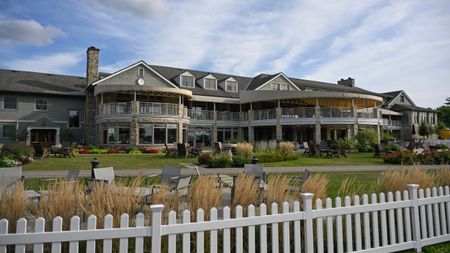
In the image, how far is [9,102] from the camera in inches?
1173

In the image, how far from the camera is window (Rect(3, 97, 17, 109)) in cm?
2958

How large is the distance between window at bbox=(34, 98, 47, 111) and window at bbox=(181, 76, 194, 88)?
13.5 meters

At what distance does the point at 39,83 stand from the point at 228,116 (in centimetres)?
1927

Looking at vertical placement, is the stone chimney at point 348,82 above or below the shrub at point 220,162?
above

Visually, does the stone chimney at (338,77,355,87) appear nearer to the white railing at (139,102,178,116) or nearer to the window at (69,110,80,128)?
the white railing at (139,102,178,116)

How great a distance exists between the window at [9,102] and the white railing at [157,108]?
1266 cm

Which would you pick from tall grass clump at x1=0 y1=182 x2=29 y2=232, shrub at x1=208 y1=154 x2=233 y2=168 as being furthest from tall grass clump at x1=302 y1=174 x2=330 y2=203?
shrub at x1=208 y1=154 x2=233 y2=168

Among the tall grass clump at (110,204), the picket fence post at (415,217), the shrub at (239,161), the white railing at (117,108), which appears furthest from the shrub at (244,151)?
the tall grass clump at (110,204)

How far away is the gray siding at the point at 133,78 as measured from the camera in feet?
97.5

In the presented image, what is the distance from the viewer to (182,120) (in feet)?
96.2

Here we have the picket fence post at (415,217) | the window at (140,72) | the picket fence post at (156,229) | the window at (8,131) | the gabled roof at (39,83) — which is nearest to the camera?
the picket fence post at (156,229)

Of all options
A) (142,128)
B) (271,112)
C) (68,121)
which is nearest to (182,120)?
(142,128)

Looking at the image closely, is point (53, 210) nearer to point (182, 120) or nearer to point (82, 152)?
point (82, 152)

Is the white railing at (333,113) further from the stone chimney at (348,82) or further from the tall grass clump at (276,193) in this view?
the tall grass clump at (276,193)
